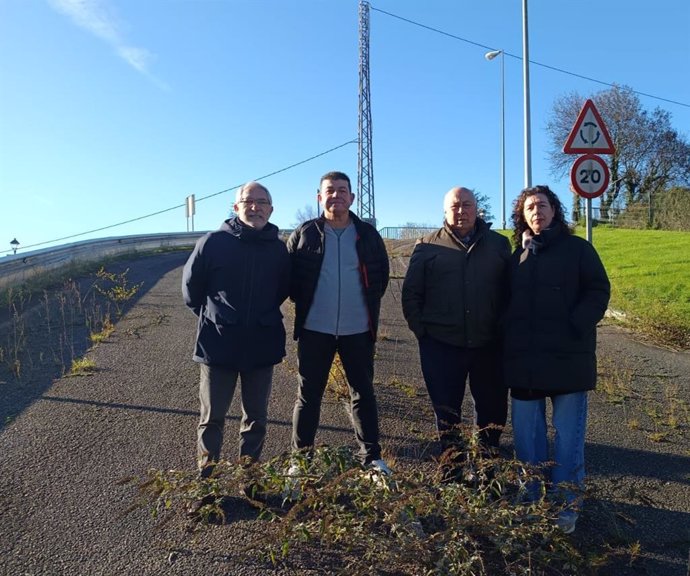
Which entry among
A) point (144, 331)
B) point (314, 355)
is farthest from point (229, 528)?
point (144, 331)

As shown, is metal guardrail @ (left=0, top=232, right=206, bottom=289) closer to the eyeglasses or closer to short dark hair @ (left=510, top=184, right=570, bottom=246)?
the eyeglasses

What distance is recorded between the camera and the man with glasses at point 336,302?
3.87m

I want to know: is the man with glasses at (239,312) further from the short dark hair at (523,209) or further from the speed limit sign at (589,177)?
the speed limit sign at (589,177)

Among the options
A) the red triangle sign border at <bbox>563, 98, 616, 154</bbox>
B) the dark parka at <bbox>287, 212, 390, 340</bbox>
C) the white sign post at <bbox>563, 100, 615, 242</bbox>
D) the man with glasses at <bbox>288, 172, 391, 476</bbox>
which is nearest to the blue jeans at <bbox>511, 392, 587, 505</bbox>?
the man with glasses at <bbox>288, 172, 391, 476</bbox>

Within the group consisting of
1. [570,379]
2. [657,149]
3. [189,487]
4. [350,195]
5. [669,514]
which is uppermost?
[657,149]

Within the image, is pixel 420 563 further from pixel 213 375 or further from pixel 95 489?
pixel 95 489

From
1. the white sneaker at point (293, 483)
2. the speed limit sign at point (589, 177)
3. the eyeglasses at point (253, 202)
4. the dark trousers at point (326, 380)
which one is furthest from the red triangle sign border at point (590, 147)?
the white sneaker at point (293, 483)

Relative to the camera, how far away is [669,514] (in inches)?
141

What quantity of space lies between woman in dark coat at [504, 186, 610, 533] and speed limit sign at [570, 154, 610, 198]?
3.26 m

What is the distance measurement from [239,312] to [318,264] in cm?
60

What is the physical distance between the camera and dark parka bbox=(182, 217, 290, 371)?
3666 mm

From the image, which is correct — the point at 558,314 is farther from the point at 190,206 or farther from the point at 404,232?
the point at 404,232

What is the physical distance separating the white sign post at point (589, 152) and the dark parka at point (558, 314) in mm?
3334

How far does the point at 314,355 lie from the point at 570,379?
1.57 metres
